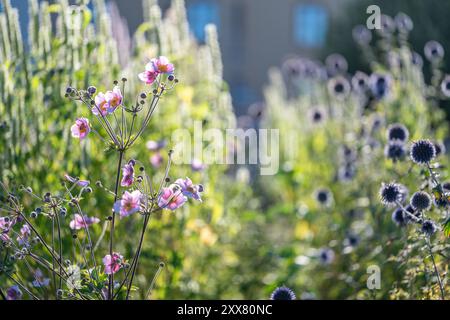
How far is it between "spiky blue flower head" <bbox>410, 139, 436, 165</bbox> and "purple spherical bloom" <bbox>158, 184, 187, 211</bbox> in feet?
2.52

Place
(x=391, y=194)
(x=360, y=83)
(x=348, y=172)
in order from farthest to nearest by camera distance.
A: (x=360, y=83) < (x=348, y=172) < (x=391, y=194)

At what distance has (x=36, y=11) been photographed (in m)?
2.95

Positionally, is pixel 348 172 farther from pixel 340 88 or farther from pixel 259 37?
pixel 259 37

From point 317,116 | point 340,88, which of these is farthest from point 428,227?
point 317,116

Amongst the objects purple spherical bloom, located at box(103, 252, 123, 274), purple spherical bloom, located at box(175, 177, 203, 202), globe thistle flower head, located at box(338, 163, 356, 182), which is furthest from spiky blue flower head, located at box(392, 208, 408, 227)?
globe thistle flower head, located at box(338, 163, 356, 182)

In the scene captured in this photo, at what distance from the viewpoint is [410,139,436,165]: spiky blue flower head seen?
2.28 meters

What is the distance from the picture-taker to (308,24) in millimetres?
25516

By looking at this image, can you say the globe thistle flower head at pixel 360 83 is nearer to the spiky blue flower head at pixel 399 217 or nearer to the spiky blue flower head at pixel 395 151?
the spiky blue flower head at pixel 395 151

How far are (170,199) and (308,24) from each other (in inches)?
951

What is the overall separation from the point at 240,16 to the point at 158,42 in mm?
22227

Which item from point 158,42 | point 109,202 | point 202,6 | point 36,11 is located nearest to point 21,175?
point 109,202

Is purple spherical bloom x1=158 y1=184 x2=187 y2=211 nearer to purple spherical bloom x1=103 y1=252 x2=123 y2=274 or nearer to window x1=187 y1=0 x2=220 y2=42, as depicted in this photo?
purple spherical bloom x1=103 y1=252 x2=123 y2=274

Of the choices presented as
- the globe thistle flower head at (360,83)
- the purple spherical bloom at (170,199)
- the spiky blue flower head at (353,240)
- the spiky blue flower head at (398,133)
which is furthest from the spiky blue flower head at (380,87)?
the purple spherical bloom at (170,199)
